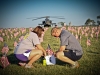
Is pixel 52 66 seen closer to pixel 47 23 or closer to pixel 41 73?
pixel 41 73

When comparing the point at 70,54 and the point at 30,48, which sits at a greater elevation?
the point at 30,48

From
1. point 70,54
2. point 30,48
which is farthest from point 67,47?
point 30,48

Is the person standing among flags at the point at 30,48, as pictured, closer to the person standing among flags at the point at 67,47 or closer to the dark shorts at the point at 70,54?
the person standing among flags at the point at 67,47

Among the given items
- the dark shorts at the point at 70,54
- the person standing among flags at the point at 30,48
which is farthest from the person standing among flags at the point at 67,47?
the person standing among flags at the point at 30,48

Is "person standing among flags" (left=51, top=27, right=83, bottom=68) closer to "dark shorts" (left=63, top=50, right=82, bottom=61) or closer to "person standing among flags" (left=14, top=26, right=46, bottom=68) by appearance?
"dark shorts" (left=63, top=50, right=82, bottom=61)

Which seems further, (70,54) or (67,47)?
(70,54)

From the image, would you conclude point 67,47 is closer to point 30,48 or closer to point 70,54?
point 70,54

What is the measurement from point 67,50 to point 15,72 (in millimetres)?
1617

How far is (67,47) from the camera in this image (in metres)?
4.74

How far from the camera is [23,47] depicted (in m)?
4.82

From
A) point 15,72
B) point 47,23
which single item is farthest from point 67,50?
point 47,23

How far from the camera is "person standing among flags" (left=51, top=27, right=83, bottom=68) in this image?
4.59 m

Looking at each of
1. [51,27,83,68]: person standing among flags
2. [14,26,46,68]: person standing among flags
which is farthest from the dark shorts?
[14,26,46,68]: person standing among flags

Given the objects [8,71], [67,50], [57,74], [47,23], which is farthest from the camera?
[47,23]
